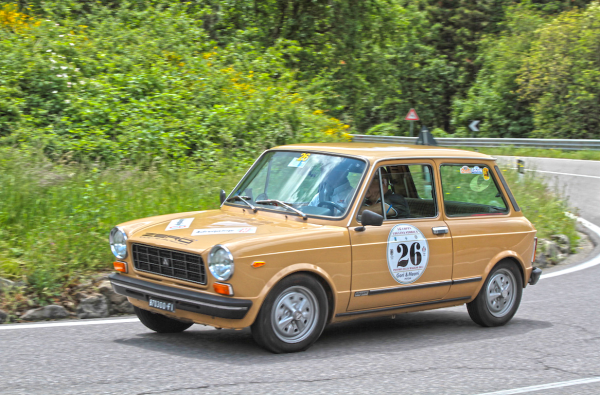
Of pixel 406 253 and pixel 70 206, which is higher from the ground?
pixel 406 253

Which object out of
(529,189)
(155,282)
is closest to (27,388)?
(155,282)

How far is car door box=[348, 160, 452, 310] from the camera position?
20.6 feet

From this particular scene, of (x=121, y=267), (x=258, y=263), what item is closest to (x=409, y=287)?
(x=258, y=263)

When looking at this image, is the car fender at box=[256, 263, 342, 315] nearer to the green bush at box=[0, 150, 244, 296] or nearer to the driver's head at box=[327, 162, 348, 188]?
the driver's head at box=[327, 162, 348, 188]

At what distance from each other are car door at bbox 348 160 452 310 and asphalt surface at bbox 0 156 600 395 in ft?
1.51

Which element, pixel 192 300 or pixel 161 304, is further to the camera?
pixel 161 304

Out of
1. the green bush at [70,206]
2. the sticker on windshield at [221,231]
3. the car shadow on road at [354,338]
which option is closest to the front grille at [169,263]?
the sticker on windshield at [221,231]

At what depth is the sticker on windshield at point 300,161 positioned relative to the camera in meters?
6.77

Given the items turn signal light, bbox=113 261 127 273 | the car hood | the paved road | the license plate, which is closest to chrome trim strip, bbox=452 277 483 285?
the car hood

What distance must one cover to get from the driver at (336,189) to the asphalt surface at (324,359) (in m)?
Result: 1.25

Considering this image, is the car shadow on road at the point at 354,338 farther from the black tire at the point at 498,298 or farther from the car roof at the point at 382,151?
the car roof at the point at 382,151

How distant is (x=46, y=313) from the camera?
7281 millimetres

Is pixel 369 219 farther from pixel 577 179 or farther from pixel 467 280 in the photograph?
pixel 577 179

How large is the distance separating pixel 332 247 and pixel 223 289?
1.03m
